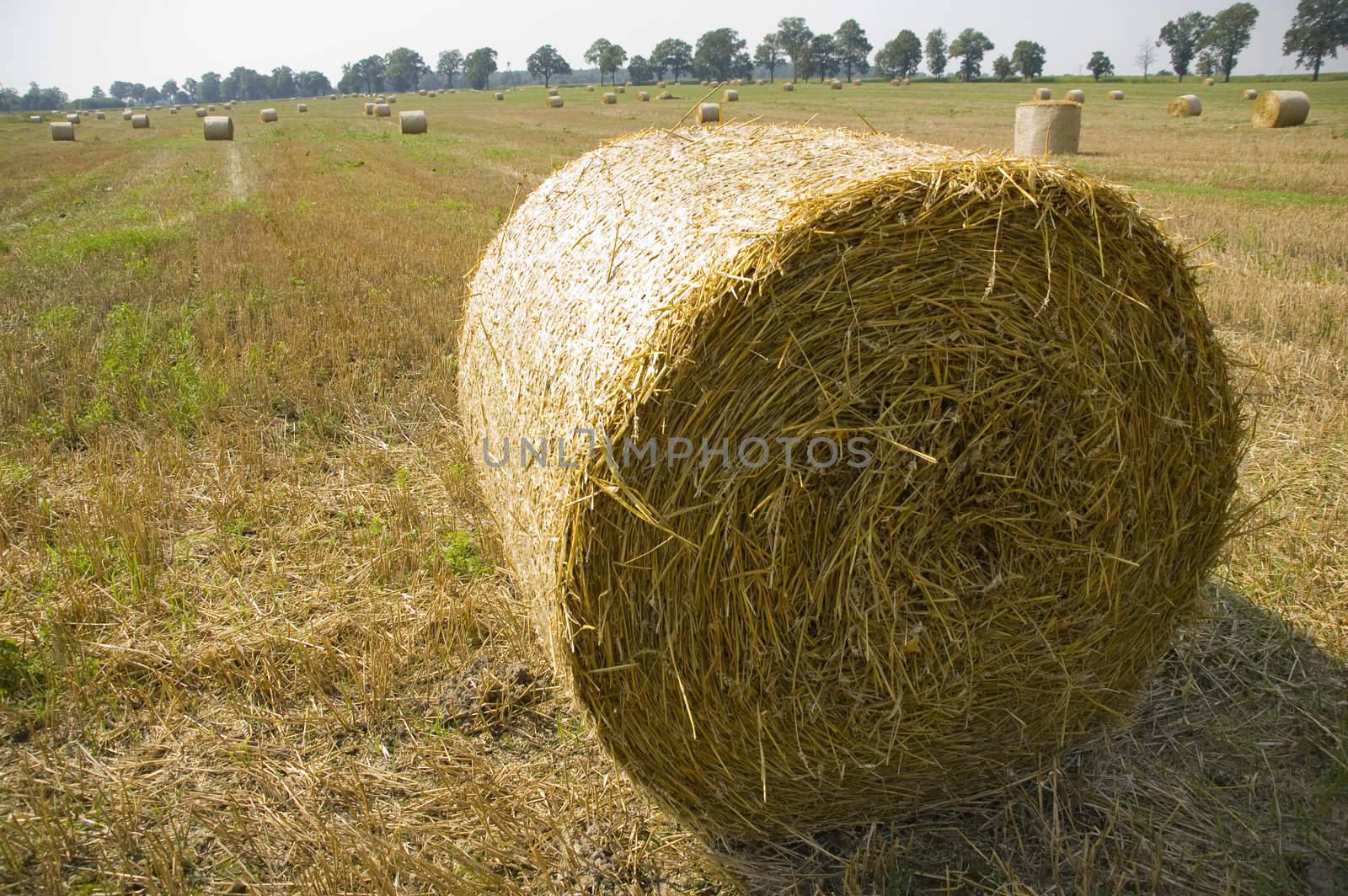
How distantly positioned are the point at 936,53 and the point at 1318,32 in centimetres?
4094

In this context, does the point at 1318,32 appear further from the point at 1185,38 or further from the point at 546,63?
the point at 546,63

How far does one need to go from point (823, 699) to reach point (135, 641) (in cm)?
290

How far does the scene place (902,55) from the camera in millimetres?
108375

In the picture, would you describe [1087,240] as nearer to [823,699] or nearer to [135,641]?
[823,699]

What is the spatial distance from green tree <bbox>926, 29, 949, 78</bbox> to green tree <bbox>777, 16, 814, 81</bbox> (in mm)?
14709

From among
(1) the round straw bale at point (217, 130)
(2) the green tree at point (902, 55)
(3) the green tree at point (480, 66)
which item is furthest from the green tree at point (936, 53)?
(1) the round straw bale at point (217, 130)

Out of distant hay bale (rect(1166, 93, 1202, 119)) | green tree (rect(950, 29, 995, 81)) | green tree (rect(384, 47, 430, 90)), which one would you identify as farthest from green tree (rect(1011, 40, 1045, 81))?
green tree (rect(384, 47, 430, 90))

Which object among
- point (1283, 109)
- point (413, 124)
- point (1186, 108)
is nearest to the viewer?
point (1283, 109)

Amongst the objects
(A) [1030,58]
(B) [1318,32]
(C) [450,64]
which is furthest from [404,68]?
(B) [1318,32]

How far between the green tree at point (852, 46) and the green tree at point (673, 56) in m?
19.5

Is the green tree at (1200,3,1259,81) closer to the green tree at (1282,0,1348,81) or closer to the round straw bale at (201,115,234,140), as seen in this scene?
the green tree at (1282,0,1348,81)

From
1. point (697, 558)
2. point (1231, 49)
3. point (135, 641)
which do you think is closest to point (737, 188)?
point (697, 558)

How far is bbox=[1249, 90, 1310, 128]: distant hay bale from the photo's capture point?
78.0ft

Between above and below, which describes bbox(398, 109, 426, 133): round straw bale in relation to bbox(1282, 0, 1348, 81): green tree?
below
